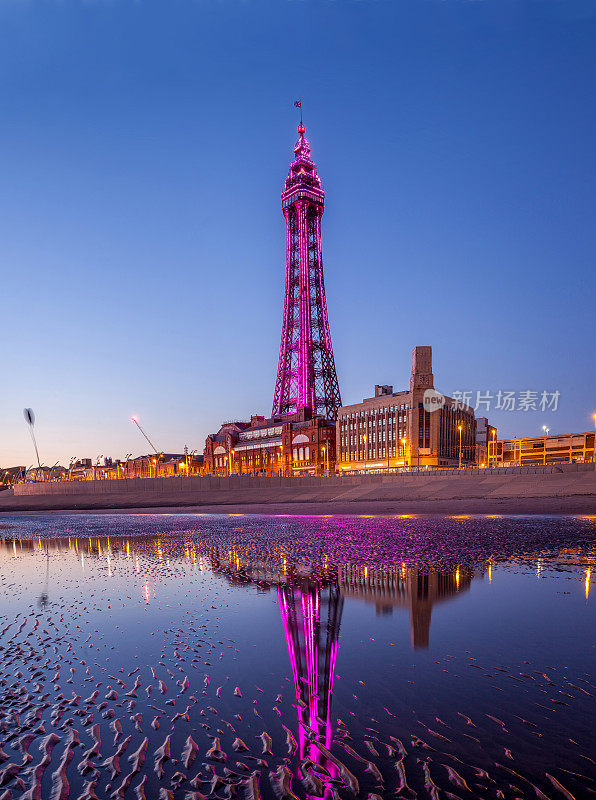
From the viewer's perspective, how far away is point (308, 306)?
15075 centimetres

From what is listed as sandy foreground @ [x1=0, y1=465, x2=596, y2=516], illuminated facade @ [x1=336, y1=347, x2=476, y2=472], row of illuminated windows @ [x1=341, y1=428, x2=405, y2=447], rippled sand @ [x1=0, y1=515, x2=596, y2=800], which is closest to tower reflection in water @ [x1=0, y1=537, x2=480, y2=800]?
rippled sand @ [x1=0, y1=515, x2=596, y2=800]

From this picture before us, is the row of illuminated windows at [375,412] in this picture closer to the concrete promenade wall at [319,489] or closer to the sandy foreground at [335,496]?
the concrete promenade wall at [319,489]

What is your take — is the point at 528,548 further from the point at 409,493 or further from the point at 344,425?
the point at 344,425

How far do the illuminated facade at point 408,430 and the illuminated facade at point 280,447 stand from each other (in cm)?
490

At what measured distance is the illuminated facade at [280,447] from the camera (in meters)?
142

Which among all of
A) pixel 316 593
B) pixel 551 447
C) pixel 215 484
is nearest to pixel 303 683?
pixel 316 593

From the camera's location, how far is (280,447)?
147 meters

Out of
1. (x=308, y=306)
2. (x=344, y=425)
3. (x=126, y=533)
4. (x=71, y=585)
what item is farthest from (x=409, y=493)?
(x=308, y=306)

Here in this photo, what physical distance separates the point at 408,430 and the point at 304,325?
151 feet

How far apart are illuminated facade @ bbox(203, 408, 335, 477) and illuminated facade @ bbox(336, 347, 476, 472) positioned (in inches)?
193

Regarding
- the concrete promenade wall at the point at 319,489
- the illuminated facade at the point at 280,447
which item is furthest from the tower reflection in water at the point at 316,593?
the illuminated facade at the point at 280,447

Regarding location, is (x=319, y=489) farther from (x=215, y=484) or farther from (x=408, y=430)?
(x=408, y=430)

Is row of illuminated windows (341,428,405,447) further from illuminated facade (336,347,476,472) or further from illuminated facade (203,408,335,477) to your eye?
illuminated facade (203,408,335,477)

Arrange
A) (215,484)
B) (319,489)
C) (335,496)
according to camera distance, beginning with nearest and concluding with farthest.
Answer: (335,496) < (319,489) < (215,484)
